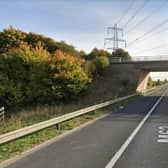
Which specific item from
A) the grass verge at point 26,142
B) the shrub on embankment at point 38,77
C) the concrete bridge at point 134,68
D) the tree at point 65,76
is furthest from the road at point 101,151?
the concrete bridge at point 134,68

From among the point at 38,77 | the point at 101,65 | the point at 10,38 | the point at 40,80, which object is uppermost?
the point at 10,38

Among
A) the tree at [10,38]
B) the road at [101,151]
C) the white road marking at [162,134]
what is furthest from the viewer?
the tree at [10,38]

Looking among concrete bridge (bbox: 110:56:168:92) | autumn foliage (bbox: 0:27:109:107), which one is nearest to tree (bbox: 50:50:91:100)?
autumn foliage (bbox: 0:27:109:107)

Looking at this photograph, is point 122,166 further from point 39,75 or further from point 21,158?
point 39,75

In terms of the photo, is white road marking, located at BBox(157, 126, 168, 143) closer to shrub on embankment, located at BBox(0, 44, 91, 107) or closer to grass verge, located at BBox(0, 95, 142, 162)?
grass verge, located at BBox(0, 95, 142, 162)

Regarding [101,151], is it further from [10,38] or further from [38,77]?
[10,38]

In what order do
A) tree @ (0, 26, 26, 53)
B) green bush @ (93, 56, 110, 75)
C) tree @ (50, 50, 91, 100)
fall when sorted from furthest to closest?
green bush @ (93, 56, 110, 75)
tree @ (0, 26, 26, 53)
tree @ (50, 50, 91, 100)

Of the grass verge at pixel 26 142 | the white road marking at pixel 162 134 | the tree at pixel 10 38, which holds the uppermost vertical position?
the tree at pixel 10 38

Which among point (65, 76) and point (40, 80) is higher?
point (65, 76)

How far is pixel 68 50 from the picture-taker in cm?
5975

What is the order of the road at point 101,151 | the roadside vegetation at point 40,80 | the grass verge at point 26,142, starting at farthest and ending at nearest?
1. the roadside vegetation at point 40,80
2. the grass verge at point 26,142
3. the road at point 101,151

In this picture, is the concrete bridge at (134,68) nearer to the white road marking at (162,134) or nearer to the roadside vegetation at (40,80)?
the roadside vegetation at (40,80)

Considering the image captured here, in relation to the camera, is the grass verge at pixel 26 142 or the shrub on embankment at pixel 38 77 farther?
the shrub on embankment at pixel 38 77

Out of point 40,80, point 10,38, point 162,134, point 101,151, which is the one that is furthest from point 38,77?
point 101,151
